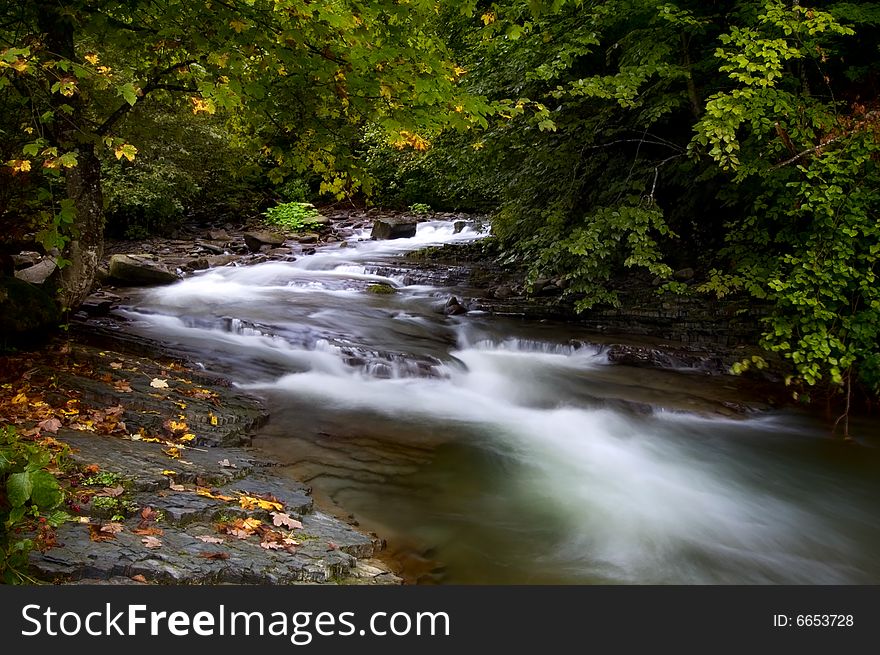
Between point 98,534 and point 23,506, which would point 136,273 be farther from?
point 23,506

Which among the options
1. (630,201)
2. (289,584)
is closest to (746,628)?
(289,584)

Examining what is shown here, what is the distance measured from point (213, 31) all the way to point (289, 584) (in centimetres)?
410

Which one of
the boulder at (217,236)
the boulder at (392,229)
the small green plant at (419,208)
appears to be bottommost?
the boulder at (217,236)

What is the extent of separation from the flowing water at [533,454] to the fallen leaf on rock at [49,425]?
5.63 ft

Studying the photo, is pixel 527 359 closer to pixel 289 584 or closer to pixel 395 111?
pixel 395 111

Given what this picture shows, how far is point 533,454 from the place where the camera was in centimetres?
612

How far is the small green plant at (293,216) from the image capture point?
20.5 metres

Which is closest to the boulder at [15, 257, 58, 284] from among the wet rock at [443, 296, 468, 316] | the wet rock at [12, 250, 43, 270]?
the wet rock at [12, 250, 43, 270]

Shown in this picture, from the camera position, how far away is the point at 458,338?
9.59 metres

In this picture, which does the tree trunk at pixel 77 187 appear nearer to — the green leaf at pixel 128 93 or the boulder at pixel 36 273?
the boulder at pixel 36 273

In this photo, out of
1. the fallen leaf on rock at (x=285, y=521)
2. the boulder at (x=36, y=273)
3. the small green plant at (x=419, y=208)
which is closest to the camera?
the fallen leaf on rock at (x=285, y=521)

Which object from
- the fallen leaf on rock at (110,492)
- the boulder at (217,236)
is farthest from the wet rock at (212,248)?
the fallen leaf on rock at (110,492)

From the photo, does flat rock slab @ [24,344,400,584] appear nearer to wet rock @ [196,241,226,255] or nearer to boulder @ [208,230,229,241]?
wet rock @ [196,241,226,255]

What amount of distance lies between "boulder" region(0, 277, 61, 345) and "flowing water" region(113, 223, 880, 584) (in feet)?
5.98
